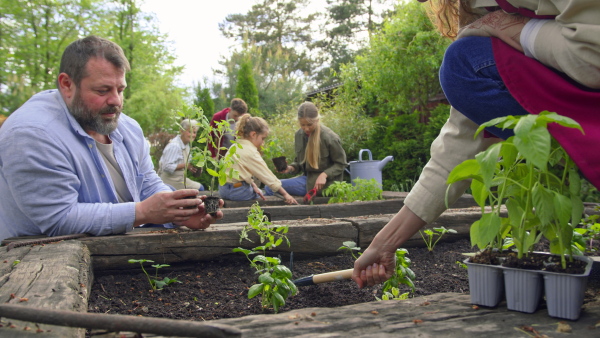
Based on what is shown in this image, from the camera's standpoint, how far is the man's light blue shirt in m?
2.26

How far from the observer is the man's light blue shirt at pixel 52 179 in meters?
2.26

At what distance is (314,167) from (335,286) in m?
4.47

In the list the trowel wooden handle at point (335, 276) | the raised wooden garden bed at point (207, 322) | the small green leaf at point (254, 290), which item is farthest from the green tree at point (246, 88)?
the small green leaf at point (254, 290)

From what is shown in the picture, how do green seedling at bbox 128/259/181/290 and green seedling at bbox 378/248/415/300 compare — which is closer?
green seedling at bbox 378/248/415/300

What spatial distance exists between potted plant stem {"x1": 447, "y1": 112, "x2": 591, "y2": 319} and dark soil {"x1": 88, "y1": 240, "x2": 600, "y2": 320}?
387 mm

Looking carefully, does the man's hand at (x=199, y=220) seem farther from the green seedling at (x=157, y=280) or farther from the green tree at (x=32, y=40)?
the green tree at (x=32, y=40)

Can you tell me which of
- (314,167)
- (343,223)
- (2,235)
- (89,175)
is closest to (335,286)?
(343,223)

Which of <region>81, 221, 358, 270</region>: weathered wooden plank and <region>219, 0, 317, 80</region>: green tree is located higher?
<region>219, 0, 317, 80</region>: green tree

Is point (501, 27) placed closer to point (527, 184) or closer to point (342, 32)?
point (527, 184)

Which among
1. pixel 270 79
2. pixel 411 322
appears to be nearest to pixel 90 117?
pixel 411 322

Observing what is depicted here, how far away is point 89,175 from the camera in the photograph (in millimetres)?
2514

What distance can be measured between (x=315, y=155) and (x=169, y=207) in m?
4.46

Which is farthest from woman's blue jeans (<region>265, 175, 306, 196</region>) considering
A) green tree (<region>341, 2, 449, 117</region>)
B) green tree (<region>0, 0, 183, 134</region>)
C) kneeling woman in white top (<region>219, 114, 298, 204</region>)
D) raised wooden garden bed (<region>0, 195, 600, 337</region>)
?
green tree (<region>0, 0, 183, 134</region>)

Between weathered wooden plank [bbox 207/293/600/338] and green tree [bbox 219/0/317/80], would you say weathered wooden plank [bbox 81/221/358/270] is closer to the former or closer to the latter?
weathered wooden plank [bbox 207/293/600/338]
